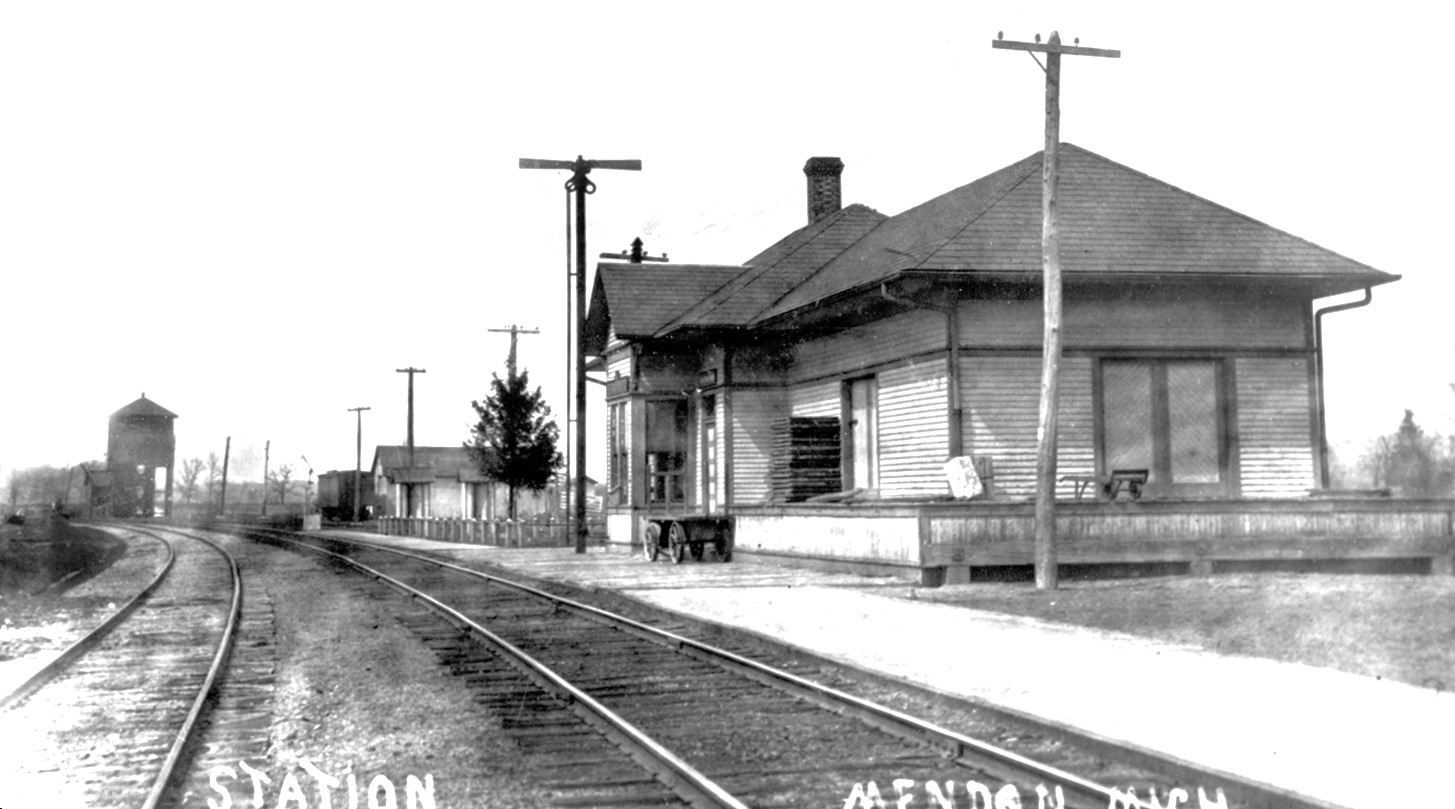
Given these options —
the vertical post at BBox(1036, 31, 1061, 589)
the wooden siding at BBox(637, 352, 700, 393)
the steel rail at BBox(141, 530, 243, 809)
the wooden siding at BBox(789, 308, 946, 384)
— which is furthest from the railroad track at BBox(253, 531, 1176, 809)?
the wooden siding at BBox(637, 352, 700, 393)

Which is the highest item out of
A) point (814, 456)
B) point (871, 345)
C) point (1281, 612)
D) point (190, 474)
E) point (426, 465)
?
point (190, 474)

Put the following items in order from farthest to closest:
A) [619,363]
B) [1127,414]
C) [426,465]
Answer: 1. [426,465]
2. [619,363]
3. [1127,414]

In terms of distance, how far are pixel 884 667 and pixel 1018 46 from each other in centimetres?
847

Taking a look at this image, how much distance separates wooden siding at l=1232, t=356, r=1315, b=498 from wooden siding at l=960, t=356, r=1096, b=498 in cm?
250

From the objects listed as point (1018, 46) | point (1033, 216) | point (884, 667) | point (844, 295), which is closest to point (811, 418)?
point (844, 295)

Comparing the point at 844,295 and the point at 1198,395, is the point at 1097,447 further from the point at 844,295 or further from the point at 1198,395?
the point at 844,295

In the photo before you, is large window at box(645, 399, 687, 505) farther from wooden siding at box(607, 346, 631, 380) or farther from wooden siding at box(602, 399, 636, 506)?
wooden siding at box(607, 346, 631, 380)

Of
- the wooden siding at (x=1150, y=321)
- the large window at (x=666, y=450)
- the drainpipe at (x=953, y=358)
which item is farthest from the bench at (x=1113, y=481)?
the large window at (x=666, y=450)

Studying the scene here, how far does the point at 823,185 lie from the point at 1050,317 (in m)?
18.9

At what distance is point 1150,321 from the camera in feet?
66.8

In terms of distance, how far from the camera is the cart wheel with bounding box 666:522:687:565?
79.2 ft

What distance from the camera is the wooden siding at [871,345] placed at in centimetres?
2053

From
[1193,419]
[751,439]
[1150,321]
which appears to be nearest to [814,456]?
[751,439]

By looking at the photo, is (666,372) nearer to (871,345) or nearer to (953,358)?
(871,345)
